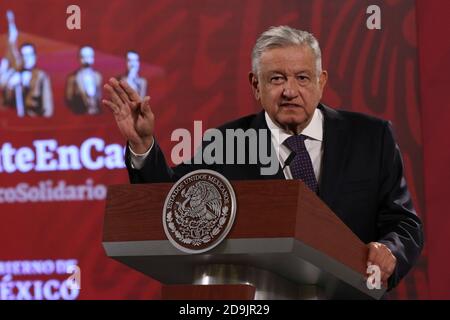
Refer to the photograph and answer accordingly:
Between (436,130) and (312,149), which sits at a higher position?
(436,130)

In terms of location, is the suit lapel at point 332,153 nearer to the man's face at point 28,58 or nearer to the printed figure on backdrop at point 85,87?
the printed figure on backdrop at point 85,87

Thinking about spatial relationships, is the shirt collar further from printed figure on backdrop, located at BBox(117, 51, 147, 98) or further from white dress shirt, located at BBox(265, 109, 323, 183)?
printed figure on backdrop, located at BBox(117, 51, 147, 98)

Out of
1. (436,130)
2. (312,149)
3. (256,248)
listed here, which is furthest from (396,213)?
(436,130)

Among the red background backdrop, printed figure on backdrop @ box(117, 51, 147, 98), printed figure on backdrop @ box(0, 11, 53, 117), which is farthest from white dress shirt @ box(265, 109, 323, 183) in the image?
printed figure on backdrop @ box(0, 11, 53, 117)

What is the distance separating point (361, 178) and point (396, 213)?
0.11m

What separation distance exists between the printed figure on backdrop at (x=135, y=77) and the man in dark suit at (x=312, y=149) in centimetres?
136

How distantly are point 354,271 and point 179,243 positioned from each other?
1.11 ft

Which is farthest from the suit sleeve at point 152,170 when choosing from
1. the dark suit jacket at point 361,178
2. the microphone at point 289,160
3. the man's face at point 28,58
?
the man's face at point 28,58

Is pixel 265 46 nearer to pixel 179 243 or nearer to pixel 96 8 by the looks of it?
pixel 179 243

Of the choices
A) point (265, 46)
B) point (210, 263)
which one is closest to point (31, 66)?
point (265, 46)

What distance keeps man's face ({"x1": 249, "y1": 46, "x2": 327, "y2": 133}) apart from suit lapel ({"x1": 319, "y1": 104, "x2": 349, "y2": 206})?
62mm

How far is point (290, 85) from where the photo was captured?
206cm

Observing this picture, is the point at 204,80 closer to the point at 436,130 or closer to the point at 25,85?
the point at 25,85

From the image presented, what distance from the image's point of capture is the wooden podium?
4.84 feet
